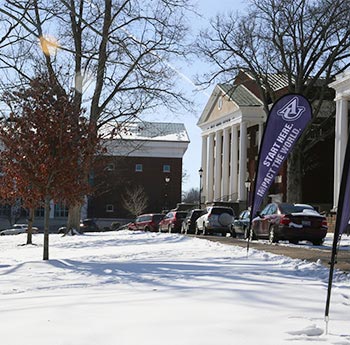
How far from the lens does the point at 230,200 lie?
61844 mm

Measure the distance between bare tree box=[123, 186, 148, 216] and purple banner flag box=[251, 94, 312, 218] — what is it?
64047 mm

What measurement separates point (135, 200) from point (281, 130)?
213ft

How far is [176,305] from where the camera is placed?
7602 mm

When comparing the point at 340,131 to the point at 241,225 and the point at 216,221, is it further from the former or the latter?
the point at 241,225

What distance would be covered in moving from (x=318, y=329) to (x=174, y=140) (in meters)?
77.5

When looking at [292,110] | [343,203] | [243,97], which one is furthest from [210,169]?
[343,203]

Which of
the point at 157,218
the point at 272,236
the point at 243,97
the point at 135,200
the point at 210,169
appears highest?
the point at 243,97

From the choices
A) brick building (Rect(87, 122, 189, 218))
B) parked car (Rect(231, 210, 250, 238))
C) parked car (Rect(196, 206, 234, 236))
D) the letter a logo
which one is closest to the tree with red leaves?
the letter a logo

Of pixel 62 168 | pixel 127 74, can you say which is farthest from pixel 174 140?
pixel 62 168

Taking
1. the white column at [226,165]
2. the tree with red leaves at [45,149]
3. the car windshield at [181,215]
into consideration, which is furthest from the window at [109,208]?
the tree with red leaves at [45,149]

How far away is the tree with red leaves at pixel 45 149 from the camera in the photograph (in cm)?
1662

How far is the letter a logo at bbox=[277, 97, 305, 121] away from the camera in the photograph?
510 inches

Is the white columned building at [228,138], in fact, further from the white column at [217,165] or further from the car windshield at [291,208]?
the car windshield at [291,208]

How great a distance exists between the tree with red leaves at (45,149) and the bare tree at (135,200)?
196ft
